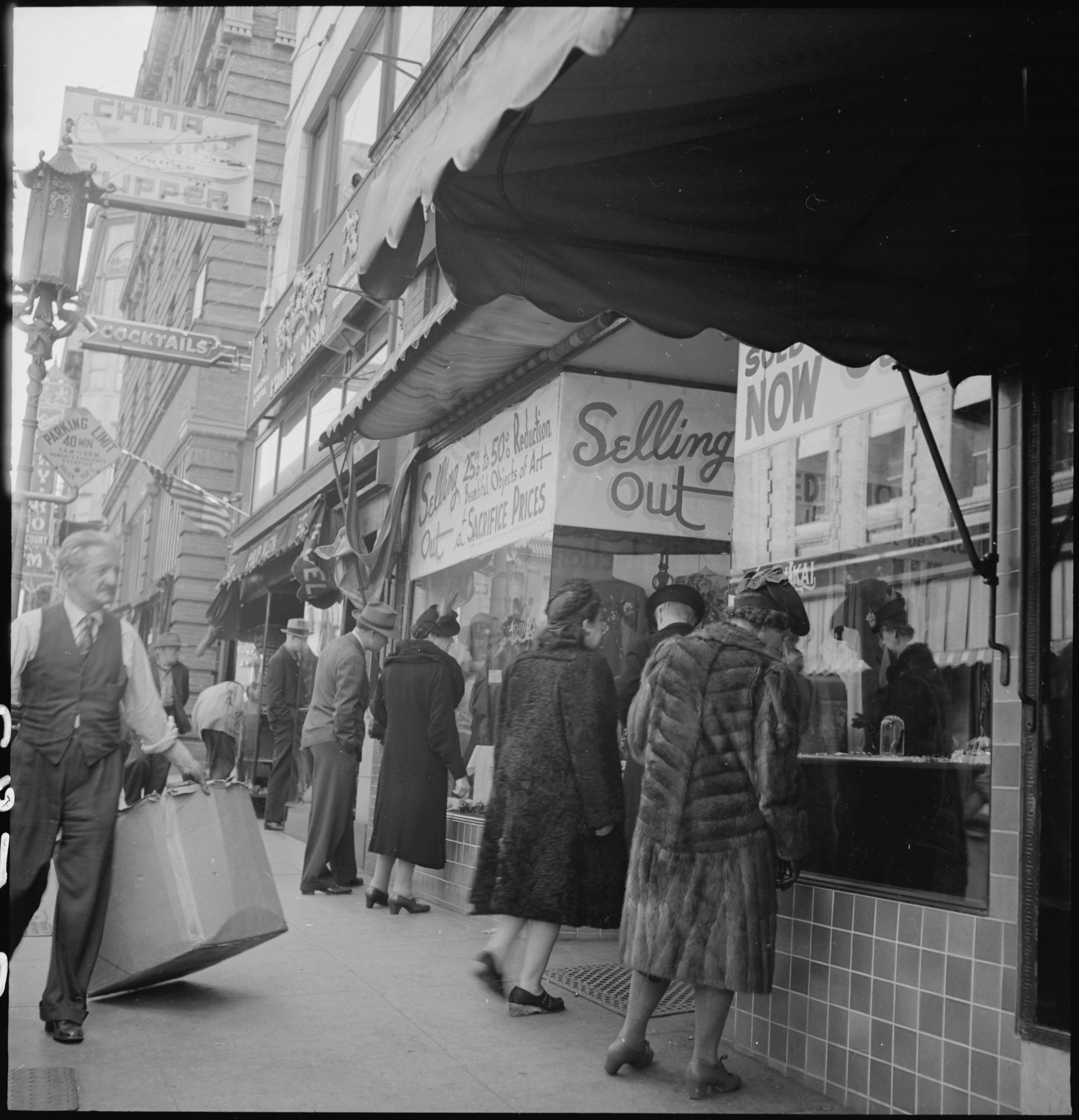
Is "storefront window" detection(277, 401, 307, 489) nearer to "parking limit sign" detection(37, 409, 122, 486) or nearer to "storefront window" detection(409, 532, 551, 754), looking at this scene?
"parking limit sign" detection(37, 409, 122, 486)

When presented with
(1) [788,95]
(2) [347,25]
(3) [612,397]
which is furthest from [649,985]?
(2) [347,25]

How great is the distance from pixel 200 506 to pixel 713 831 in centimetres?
1821

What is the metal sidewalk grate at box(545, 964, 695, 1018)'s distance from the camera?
5.82m

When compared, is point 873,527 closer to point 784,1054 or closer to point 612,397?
point 784,1054

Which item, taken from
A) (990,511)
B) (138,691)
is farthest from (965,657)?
(138,691)

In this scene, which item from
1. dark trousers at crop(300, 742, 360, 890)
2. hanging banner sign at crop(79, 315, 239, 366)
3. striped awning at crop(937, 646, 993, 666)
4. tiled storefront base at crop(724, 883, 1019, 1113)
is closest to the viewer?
tiled storefront base at crop(724, 883, 1019, 1113)

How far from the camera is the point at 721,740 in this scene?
4508mm

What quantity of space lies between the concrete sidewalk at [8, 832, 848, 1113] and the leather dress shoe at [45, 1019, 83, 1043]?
0.04m

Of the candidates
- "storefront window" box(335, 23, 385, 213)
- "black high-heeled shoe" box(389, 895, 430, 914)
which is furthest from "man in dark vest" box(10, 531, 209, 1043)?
"storefront window" box(335, 23, 385, 213)

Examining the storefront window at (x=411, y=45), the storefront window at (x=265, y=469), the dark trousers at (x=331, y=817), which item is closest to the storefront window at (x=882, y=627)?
the dark trousers at (x=331, y=817)

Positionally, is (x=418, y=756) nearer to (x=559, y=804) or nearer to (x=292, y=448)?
(x=559, y=804)

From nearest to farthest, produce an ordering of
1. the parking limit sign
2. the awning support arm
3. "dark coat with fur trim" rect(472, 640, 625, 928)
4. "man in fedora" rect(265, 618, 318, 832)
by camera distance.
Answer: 1. the awning support arm
2. "dark coat with fur trim" rect(472, 640, 625, 928)
3. the parking limit sign
4. "man in fedora" rect(265, 618, 318, 832)

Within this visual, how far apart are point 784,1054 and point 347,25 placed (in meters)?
14.4

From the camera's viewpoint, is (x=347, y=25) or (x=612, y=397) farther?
(x=347, y=25)
